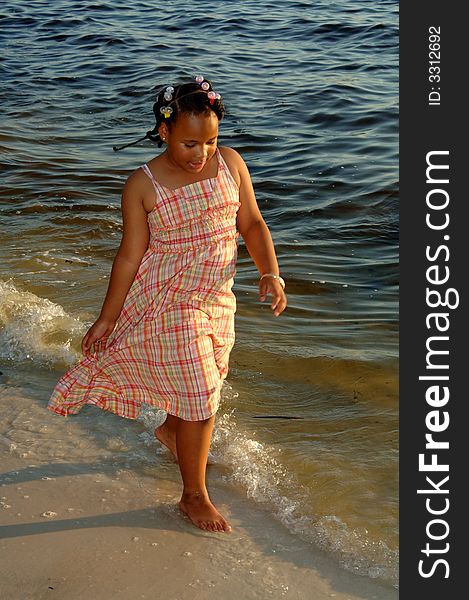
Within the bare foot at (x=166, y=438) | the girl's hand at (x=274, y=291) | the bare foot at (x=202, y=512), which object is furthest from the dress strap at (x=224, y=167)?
the bare foot at (x=202, y=512)

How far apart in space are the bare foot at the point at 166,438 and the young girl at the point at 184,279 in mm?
223

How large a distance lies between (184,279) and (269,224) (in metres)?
3.88

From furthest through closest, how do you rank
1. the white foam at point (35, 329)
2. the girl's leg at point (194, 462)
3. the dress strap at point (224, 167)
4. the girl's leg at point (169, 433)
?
1. the white foam at point (35, 329)
2. the girl's leg at point (169, 433)
3. the dress strap at point (224, 167)
4. the girl's leg at point (194, 462)

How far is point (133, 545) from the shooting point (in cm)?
328

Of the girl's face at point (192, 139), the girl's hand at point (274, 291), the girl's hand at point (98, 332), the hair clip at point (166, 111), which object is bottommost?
the girl's hand at point (98, 332)

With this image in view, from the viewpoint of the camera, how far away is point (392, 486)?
3.79 meters

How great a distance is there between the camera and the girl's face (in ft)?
11.1

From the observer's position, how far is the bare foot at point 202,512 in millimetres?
3408

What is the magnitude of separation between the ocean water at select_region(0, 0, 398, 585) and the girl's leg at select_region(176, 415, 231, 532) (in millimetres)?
231

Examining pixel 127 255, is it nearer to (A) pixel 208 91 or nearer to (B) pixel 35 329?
(A) pixel 208 91

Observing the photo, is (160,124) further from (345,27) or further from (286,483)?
(345,27)

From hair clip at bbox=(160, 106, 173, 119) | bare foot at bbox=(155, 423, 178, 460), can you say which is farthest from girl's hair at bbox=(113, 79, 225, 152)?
bare foot at bbox=(155, 423, 178, 460)

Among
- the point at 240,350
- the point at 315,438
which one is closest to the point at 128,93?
the point at 240,350

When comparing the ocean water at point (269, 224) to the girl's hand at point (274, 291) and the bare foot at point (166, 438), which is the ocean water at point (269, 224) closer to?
the bare foot at point (166, 438)
